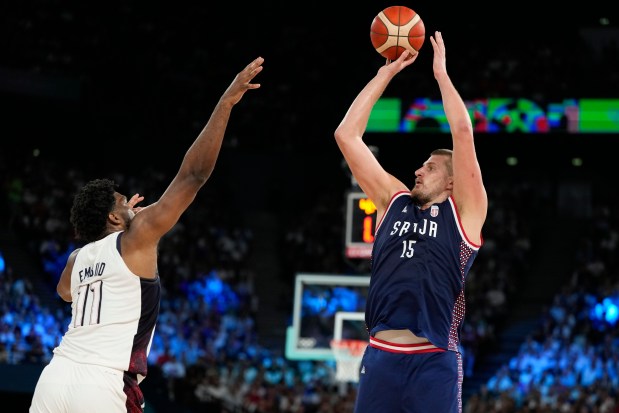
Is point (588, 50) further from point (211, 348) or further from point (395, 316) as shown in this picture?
point (395, 316)

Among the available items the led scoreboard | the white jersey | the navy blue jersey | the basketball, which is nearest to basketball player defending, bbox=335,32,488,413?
the navy blue jersey

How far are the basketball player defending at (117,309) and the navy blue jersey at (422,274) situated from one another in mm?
1146

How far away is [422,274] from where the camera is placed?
5.59 meters

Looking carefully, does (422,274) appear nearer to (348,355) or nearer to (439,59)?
(439,59)

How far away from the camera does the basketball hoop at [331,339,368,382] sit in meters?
14.8

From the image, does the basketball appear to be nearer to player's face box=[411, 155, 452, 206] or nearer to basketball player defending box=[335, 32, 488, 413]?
basketball player defending box=[335, 32, 488, 413]

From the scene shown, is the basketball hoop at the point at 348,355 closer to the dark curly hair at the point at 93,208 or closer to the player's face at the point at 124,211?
the player's face at the point at 124,211

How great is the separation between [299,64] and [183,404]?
16.0m

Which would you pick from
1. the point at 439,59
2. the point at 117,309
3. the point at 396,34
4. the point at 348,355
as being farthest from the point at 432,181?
the point at 348,355

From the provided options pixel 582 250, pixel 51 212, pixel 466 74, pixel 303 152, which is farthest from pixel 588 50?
pixel 51 212

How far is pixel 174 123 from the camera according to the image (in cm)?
2862

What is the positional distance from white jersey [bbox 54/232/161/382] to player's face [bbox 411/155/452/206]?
1.60 meters

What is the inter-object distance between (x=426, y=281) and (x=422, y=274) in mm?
45

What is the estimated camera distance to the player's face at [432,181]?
19.1ft
